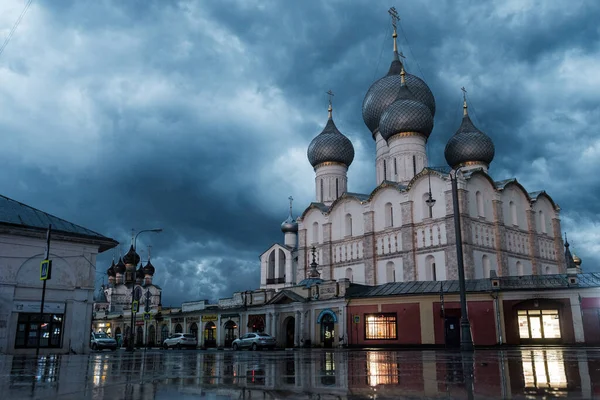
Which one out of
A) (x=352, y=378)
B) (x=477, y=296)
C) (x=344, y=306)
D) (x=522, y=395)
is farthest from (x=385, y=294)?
(x=522, y=395)

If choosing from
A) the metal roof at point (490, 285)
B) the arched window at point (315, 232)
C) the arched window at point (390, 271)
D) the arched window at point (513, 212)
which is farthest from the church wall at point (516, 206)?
the arched window at point (315, 232)

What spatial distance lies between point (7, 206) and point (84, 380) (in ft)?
73.4

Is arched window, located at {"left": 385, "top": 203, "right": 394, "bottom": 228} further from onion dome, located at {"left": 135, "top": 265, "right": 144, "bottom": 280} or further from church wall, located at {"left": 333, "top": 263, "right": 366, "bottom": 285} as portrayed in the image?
onion dome, located at {"left": 135, "top": 265, "right": 144, "bottom": 280}

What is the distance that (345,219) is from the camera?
53.8 m

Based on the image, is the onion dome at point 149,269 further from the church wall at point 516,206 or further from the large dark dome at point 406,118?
the church wall at point 516,206

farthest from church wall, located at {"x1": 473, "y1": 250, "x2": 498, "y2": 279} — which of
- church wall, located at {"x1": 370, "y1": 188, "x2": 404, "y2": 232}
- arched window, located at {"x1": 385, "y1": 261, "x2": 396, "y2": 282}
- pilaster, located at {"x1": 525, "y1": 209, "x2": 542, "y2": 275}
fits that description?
arched window, located at {"x1": 385, "y1": 261, "x2": 396, "y2": 282}

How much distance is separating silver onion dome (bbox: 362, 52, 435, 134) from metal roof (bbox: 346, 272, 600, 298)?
26478 mm

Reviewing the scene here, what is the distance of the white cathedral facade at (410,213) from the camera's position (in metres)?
44.7

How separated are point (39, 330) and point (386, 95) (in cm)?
4190

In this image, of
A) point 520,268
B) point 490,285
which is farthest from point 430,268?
point 490,285

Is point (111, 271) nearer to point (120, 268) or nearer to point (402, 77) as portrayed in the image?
point (120, 268)

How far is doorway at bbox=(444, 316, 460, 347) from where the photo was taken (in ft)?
102

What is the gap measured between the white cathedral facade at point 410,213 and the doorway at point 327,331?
1083 cm

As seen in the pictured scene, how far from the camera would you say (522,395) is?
21.0 ft
